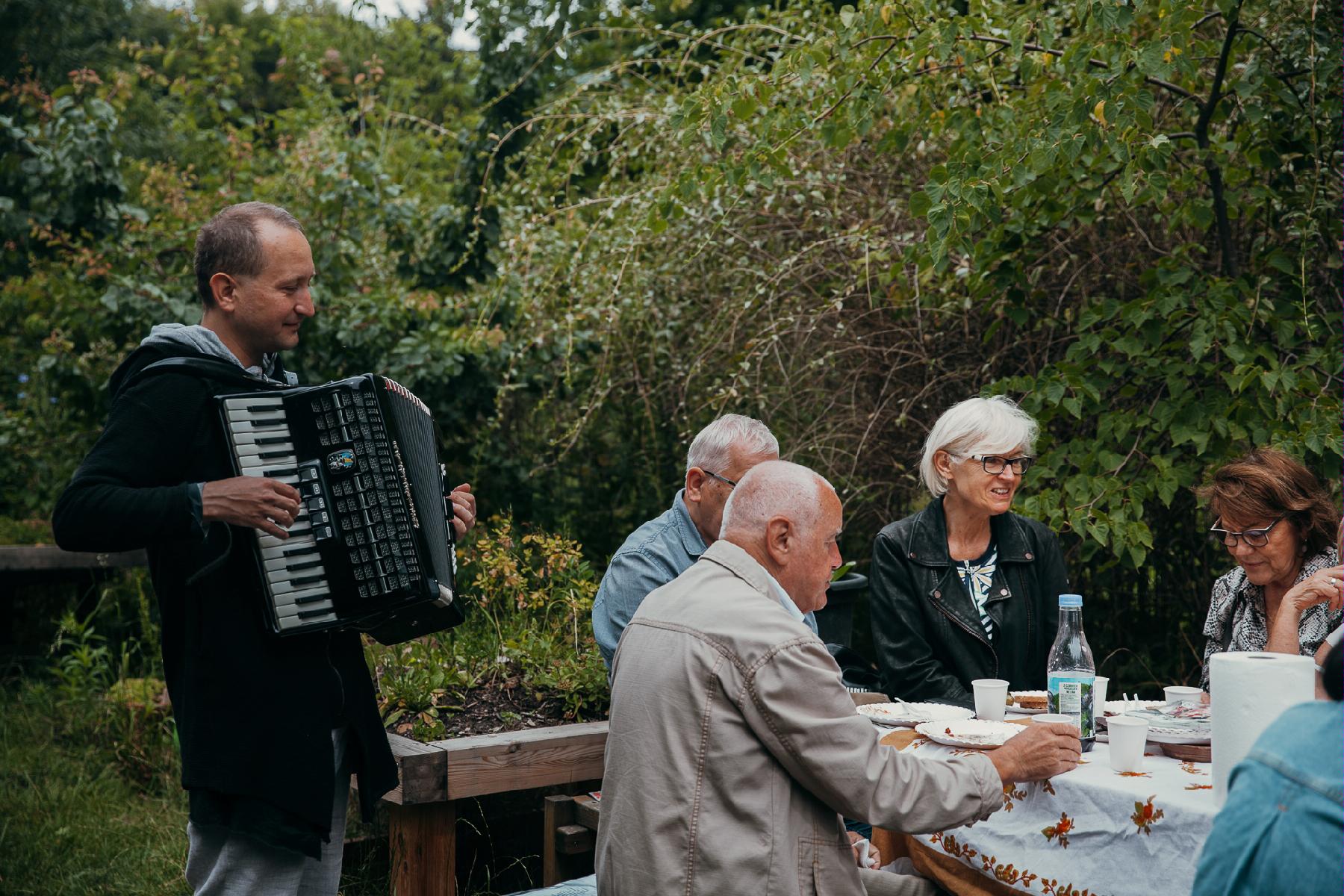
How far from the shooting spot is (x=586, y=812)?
348 cm

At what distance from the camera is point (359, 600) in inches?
90.7

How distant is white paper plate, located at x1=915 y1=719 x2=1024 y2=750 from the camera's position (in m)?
2.32

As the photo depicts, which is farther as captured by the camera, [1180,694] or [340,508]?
[1180,694]

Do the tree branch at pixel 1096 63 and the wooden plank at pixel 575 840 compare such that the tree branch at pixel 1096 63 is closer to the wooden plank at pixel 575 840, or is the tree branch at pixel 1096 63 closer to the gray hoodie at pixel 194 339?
the gray hoodie at pixel 194 339

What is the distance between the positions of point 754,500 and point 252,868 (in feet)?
3.84

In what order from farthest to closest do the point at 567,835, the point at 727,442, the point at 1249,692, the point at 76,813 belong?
1. the point at 76,813
2. the point at 567,835
3. the point at 727,442
4. the point at 1249,692

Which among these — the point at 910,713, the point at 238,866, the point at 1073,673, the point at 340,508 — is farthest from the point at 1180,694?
the point at 238,866

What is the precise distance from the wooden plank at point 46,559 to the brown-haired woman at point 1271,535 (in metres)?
5.96

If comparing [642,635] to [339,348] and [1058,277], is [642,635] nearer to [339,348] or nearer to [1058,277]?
[1058,277]

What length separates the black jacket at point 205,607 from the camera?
7.03ft

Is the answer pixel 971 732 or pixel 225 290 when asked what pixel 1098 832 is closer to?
pixel 971 732

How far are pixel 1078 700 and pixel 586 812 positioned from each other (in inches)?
63.7

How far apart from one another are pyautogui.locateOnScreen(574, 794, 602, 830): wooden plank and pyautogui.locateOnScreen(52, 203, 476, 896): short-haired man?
119 centimetres

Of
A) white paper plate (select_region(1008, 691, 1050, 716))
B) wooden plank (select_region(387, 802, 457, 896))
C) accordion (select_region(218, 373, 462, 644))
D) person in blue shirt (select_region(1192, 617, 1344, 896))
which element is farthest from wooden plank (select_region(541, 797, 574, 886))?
person in blue shirt (select_region(1192, 617, 1344, 896))
